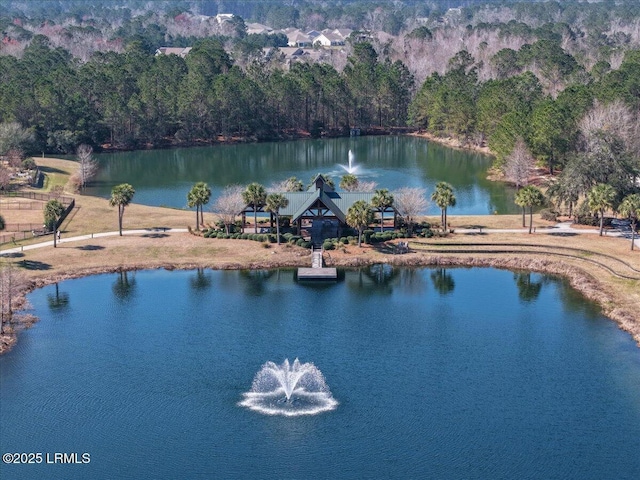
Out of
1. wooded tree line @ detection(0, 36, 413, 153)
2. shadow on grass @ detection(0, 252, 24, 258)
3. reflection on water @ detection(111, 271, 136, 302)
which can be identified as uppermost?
wooded tree line @ detection(0, 36, 413, 153)

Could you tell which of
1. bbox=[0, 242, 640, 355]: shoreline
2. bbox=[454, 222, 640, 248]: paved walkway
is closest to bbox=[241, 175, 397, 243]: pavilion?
bbox=[0, 242, 640, 355]: shoreline

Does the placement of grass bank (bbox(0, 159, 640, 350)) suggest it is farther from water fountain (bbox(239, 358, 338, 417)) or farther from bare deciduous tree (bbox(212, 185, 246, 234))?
water fountain (bbox(239, 358, 338, 417))

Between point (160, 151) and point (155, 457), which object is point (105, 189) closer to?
point (160, 151)

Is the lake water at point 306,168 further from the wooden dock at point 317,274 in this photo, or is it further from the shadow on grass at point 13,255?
the shadow on grass at point 13,255

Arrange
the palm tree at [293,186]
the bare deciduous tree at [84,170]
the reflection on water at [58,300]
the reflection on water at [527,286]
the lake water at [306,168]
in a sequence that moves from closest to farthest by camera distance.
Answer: the reflection on water at [58,300] < the reflection on water at [527,286] < the palm tree at [293,186] < the lake water at [306,168] < the bare deciduous tree at [84,170]

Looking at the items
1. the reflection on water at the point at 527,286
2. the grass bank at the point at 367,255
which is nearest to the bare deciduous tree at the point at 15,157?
the grass bank at the point at 367,255

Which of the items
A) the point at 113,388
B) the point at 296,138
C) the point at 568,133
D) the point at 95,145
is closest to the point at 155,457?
the point at 113,388
